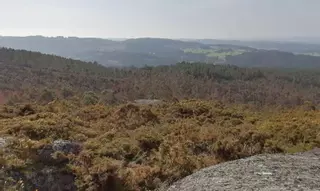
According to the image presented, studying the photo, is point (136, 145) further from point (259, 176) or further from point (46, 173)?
point (259, 176)

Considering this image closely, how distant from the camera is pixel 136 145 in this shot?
39.0 feet

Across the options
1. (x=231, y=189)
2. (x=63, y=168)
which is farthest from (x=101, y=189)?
(x=231, y=189)

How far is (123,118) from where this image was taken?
1777cm

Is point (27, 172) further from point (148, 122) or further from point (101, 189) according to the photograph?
point (148, 122)

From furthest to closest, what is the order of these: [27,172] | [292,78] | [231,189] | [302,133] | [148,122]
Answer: [292,78] < [148,122] < [302,133] < [27,172] < [231,189]

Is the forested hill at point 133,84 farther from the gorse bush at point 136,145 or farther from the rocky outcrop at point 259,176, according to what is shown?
the rocky outcrop at point 259,176

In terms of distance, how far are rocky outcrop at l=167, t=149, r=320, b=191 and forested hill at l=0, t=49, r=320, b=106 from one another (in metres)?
32.1

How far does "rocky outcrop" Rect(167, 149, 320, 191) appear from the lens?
24.3 ft

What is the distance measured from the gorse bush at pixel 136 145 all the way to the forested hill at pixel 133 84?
82.8 ft

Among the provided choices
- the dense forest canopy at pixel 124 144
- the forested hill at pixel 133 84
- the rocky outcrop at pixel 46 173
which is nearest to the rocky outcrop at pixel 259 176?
the dense forest canopy at pixel 124 144

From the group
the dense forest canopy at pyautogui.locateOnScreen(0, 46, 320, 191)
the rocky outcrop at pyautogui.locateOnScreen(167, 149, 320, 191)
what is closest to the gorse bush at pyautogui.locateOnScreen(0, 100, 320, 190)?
the dense forest canopy at pyautogui.locateOnScreen(0, 46, 320, 191)

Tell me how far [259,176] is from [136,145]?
4797 millimetres

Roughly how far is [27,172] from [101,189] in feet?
5.99

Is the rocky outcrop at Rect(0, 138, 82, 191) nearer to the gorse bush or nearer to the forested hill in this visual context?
the gorse bush
